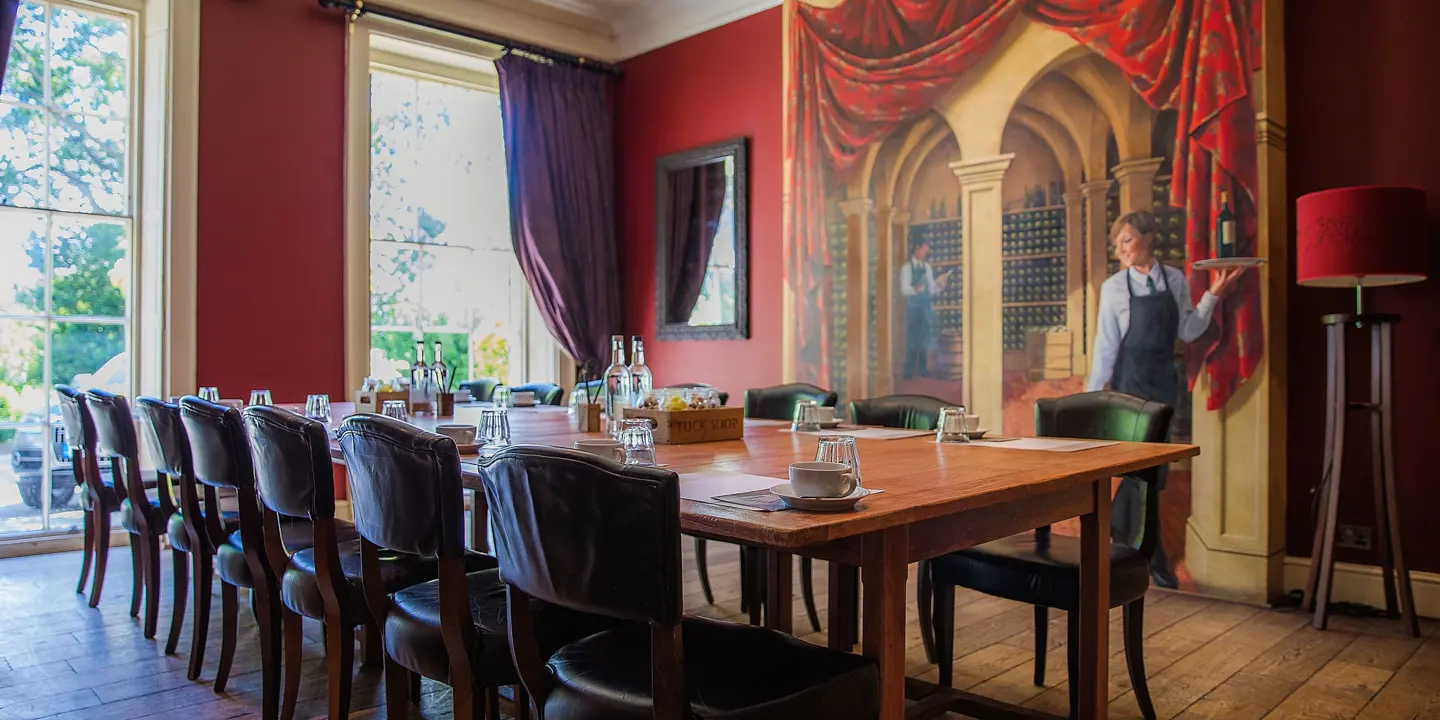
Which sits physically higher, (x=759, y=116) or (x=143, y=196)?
(x=759, y=116)

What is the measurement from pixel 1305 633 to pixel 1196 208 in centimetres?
159

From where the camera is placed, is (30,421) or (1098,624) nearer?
(1098,624)

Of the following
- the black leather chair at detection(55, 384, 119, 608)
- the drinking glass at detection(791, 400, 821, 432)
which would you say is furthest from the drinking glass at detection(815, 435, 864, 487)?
the black leather chair at detection(55, 384, 119, 608)

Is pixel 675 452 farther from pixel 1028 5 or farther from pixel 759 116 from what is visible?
pixel 759 116

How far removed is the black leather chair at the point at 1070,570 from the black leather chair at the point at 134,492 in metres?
2.38

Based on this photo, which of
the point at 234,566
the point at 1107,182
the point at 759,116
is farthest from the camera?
the point at 759,116

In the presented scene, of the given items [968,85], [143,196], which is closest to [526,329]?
[143,196]

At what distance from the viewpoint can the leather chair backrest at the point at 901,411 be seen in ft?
10.1

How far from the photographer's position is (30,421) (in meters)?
4.55

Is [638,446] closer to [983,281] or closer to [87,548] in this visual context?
[983,281]

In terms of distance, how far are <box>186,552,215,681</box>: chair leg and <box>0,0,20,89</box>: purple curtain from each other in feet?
9.14

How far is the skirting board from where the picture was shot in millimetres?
3412

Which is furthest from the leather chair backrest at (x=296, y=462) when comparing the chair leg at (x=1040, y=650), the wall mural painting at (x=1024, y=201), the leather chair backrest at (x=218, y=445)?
the wall mural painting at (x=1024, y=201)

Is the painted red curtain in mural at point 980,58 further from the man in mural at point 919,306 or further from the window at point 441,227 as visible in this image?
the window at point 441,227
